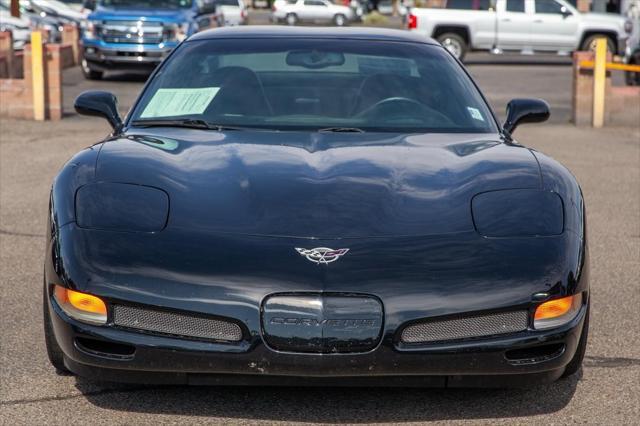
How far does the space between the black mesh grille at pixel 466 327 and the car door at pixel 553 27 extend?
26320 millimetres

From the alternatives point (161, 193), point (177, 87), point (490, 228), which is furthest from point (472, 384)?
point (177, 87)

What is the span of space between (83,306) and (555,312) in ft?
5.22

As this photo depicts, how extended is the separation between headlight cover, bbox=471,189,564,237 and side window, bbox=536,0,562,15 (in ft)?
85.3

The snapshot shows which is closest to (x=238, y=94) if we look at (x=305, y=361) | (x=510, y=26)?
(x=305, y=361)

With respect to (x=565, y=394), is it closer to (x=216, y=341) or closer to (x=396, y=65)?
(x=216, y=341)

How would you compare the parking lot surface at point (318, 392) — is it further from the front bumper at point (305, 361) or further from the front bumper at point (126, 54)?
the front bumper at point (126, 54)

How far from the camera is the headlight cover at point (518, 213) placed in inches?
175

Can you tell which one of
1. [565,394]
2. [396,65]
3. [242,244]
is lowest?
[565,394]

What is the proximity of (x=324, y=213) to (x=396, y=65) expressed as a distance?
186 cm

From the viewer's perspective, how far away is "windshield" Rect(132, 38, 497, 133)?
18.6 ft

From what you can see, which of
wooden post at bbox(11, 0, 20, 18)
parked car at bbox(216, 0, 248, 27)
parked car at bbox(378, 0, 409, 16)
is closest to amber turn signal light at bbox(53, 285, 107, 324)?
wooden post at bbox(11, 0, 20, 18)

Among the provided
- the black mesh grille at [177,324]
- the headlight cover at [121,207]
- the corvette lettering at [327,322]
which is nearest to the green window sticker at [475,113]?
the headlight cover at [121,207]

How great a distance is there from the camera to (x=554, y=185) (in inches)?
188

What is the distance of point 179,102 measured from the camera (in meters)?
5.75
